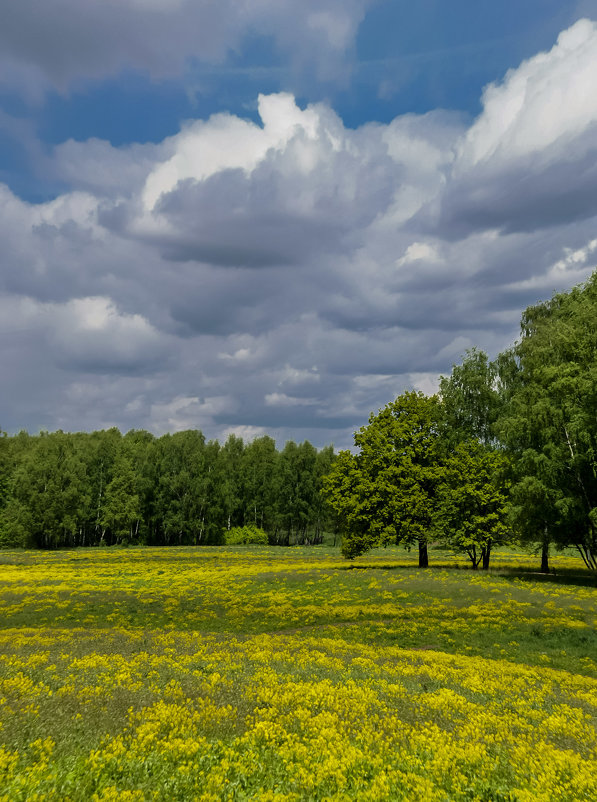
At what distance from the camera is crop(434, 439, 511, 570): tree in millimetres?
48312

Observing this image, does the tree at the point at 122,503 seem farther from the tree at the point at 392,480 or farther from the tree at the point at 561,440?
the tree at the point at 561,440

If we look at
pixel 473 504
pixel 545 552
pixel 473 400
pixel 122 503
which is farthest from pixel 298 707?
pixel 122 503

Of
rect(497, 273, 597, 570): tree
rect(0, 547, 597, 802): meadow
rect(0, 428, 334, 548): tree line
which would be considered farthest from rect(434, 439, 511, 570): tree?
rect(0, 428, 334, 548): tree line

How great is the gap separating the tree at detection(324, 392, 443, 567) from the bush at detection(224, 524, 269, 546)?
63.6 meters

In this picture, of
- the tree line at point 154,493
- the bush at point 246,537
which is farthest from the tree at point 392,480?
the bush at point 246,537

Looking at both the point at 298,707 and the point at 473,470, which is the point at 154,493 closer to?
the point at 473,470

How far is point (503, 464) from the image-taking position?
50469mm

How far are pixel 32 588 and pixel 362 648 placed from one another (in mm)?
30041

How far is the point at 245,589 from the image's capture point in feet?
123

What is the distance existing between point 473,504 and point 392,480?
8.87 metres

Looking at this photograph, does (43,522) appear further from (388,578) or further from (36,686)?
(36,686)

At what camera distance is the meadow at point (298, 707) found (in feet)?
27.5

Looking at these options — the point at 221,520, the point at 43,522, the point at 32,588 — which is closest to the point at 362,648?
the point at 32,588

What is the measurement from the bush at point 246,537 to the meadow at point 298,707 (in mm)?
85022
